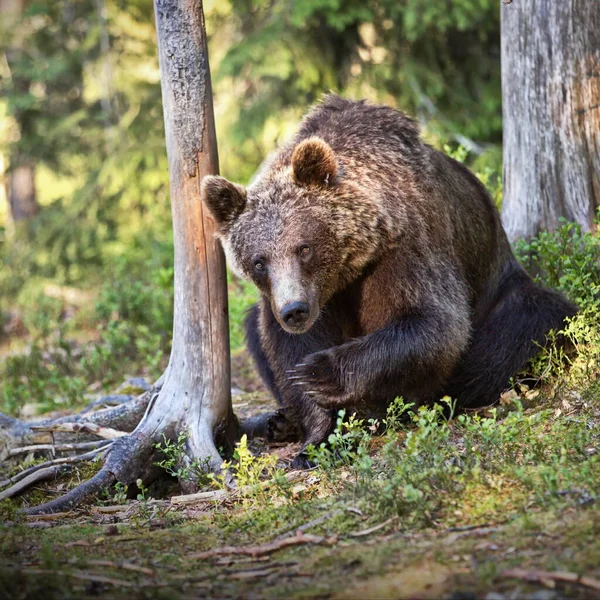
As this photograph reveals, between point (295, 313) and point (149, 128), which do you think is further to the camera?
point (149, 128)

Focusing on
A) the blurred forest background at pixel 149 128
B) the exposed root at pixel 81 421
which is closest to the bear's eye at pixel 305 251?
the exposed root at pixel 81 421

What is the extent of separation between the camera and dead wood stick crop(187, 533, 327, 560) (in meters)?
3.63

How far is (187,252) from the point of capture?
18.3ft

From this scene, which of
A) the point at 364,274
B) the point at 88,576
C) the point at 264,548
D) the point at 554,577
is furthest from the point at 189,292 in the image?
the point at 554,577

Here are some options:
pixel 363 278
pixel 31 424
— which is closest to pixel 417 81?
pixel 363 278

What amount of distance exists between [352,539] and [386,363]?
1.87m

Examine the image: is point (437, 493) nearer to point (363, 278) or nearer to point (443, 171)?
point (363, 278)

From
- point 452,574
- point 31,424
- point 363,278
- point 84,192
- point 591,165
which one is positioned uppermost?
point 84,192

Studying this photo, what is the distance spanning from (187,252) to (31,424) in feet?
6.47

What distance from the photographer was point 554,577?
293 centimetres

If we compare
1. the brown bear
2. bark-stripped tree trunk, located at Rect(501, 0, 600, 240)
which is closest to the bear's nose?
the brown bear

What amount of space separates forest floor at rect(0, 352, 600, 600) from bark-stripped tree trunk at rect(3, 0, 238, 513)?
2.66 feet

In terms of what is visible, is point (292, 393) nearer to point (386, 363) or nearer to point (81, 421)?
point (386, 363)

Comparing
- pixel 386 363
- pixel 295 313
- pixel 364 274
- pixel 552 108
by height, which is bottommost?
pixel 386 363
